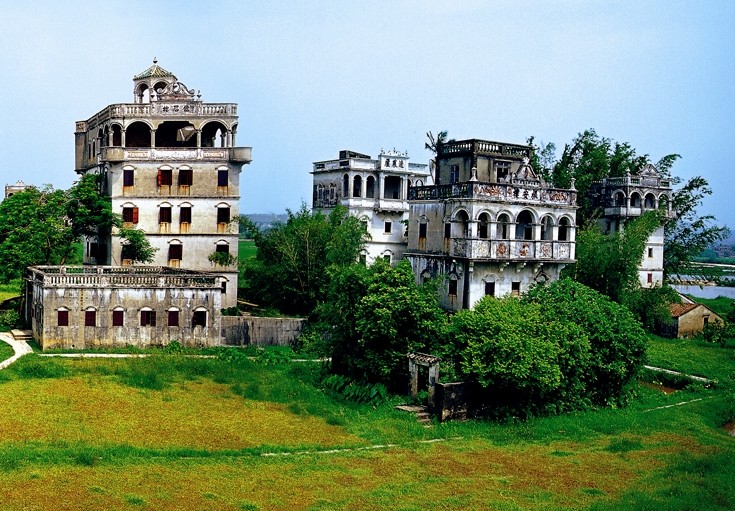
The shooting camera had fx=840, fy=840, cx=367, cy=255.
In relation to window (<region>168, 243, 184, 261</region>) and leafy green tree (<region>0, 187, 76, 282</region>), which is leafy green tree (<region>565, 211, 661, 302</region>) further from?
leafy green tree (<region>0, 187, 76, 282</region>)

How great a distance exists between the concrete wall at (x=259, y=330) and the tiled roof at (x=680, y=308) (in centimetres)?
2510

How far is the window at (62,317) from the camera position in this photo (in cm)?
3959

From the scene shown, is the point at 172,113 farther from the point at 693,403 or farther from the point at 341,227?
the point at 693,403

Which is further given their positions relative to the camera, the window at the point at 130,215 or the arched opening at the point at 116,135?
the arched opening at the point at 116,135

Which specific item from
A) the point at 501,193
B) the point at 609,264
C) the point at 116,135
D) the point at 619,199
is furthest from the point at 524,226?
the point at 116,135

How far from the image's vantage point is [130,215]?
48812 mm

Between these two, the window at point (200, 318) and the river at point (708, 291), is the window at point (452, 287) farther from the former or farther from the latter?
the river at point (708, 291)

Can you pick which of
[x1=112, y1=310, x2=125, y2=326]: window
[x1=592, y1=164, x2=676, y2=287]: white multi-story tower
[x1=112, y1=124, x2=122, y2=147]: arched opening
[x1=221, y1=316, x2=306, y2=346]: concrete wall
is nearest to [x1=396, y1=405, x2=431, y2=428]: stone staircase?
[x1=221, y1=316, x2=306, y2=346]: concrete wall

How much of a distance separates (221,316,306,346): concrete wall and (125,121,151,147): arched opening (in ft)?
54.1

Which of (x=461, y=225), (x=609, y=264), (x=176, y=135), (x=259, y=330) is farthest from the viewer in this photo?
(x=176, y=135)

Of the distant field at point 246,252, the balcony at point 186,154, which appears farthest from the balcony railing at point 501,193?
the distant field at point 246,252

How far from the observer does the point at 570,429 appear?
30.1m

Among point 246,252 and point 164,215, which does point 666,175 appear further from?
point 246,252

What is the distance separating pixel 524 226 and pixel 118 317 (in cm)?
2122
